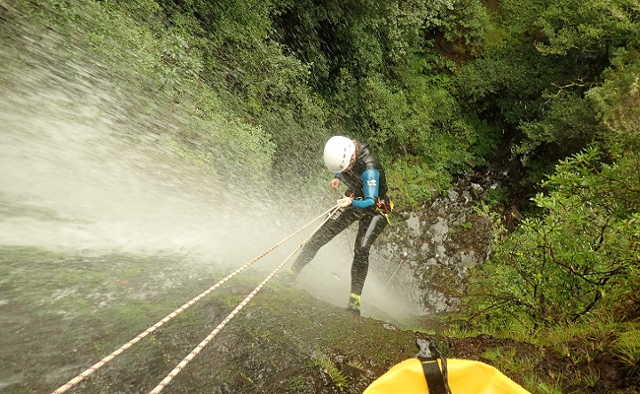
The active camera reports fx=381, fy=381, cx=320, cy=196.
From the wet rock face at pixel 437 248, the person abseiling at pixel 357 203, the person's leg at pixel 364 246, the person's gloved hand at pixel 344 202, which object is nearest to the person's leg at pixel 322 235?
the person abseiling at pixel 357 203

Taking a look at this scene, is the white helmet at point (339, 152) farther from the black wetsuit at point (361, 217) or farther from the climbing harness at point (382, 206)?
the climbing harness at point (382, 206)

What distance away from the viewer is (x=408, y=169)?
42.8 ft

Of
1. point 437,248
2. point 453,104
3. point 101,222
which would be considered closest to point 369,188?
point 101,222

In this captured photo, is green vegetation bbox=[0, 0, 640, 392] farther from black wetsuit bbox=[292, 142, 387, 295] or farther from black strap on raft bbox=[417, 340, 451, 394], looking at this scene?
black wetsuit bbox=[292, 142, 387, 295]

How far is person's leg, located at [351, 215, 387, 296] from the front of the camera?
20.1ft

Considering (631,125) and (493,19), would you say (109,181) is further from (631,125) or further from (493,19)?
(493,19)

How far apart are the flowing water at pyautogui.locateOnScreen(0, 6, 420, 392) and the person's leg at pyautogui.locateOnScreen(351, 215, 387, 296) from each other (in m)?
1.15

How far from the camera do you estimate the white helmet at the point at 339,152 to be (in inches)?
235

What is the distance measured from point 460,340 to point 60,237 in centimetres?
498

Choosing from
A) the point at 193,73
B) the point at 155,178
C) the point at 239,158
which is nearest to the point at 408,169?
the point at 239,158

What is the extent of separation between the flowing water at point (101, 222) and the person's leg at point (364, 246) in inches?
45.1

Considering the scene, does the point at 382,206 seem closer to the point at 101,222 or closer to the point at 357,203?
the point at 357,203

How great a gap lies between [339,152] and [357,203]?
0.85 metres

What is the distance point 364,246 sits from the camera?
6.21 m
